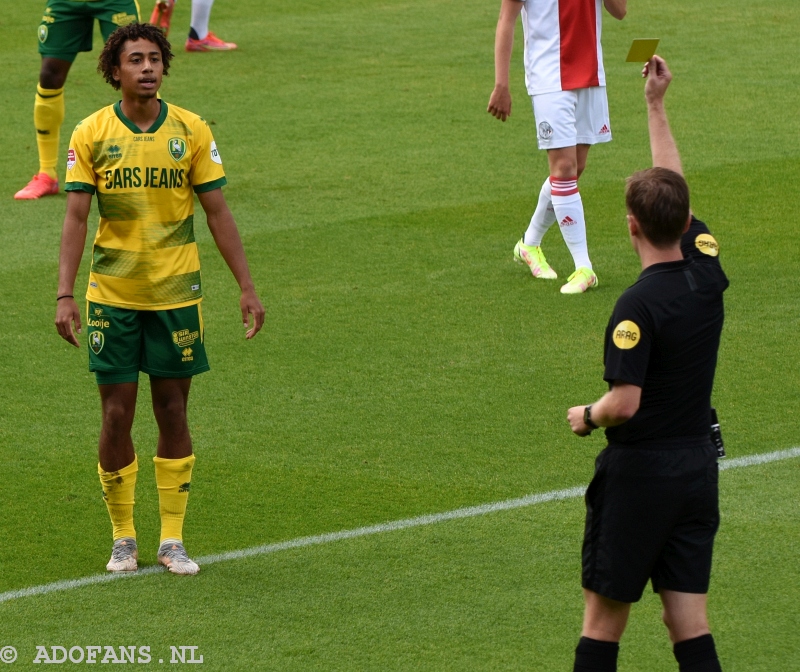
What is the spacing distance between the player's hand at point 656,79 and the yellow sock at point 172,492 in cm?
214

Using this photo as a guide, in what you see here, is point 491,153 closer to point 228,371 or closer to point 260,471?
point 228,371

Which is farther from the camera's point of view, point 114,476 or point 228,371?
point 228,371

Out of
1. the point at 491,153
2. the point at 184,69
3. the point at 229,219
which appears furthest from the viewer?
the point at 184,69

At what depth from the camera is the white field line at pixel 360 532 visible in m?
5.00

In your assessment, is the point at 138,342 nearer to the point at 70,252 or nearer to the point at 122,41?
the point at 70,252

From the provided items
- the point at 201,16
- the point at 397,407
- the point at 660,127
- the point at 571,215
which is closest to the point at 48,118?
the point at 571,215

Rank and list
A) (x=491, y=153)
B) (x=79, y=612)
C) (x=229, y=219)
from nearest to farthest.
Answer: (x=79, y=612) → (x=229, y=219) → (x=491, y=153)

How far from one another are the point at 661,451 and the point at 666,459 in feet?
0.08

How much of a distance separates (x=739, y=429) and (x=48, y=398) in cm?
337

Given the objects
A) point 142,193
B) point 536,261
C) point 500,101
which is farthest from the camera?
point 536,261

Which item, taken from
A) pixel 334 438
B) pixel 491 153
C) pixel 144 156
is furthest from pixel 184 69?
pixel 144 156

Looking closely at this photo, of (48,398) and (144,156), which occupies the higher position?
(144,156)

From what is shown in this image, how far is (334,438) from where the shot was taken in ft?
20.9

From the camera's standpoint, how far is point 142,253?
4.98 meters
